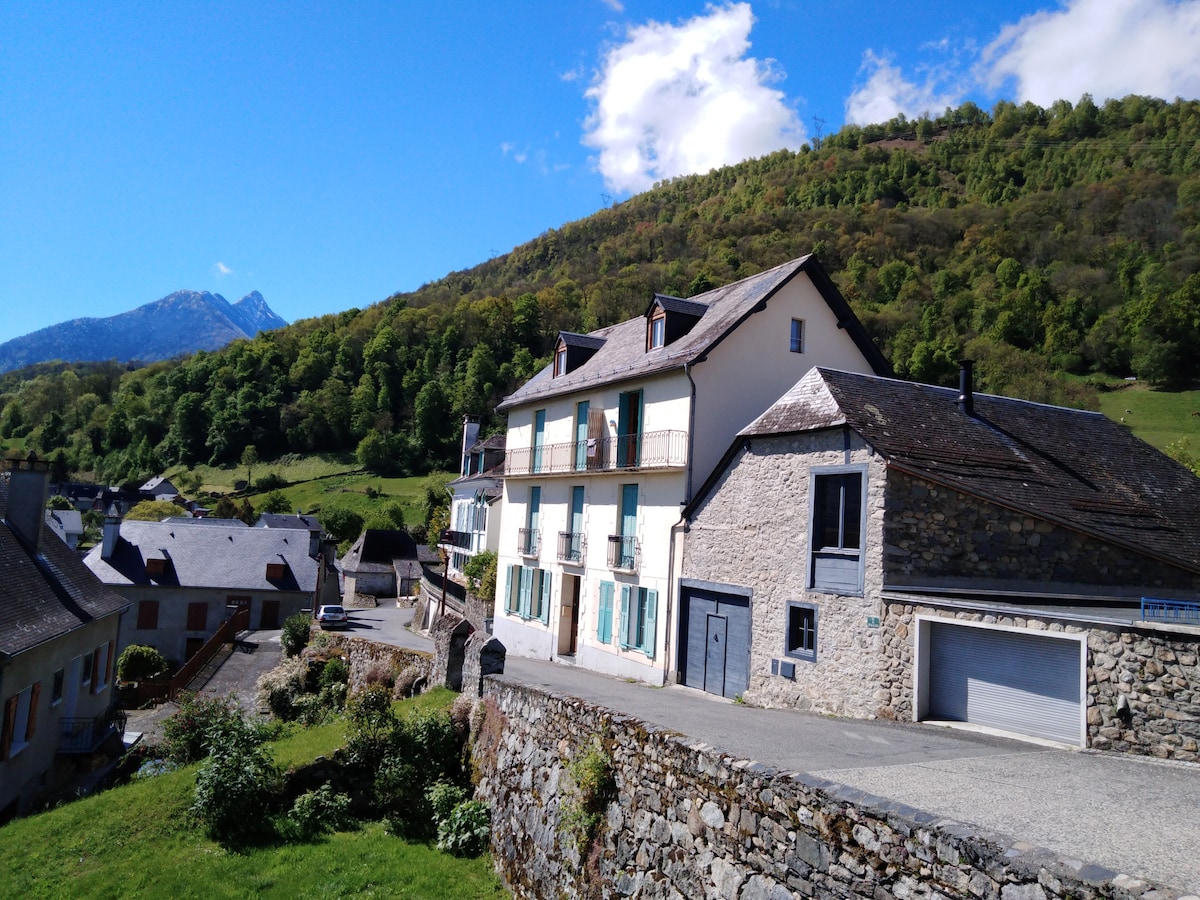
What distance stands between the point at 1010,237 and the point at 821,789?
7756 centimetres

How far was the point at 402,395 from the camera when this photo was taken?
109 m

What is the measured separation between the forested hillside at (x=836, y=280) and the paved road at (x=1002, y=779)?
24.5 m

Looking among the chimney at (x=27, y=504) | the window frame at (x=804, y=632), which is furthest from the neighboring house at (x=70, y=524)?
the window frame at (x=804, y=632)

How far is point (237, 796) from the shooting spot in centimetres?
1227

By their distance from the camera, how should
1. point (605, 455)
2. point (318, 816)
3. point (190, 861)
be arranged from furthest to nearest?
1. point (605, 455)
2. point (318, 816)
3. point (190, 861)

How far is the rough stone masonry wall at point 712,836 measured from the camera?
4.93 metres

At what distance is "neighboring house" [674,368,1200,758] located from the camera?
975cm

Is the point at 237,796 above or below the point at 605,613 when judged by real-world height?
below

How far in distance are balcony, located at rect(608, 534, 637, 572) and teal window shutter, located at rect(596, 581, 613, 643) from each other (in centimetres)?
75

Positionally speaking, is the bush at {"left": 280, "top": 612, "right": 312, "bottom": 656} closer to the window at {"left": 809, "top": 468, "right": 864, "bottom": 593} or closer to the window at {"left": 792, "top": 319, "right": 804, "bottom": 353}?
the window at {"left": 792, "top": 319, "right": 804, "bottom": 353}

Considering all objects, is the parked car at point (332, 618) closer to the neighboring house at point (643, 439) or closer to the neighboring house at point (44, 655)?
the neighboring house at point (44, 655)

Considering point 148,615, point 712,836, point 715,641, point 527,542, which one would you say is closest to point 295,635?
point 527,542

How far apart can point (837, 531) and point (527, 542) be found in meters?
14.0

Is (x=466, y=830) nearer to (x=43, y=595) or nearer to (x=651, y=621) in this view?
(x=651, y=621)
